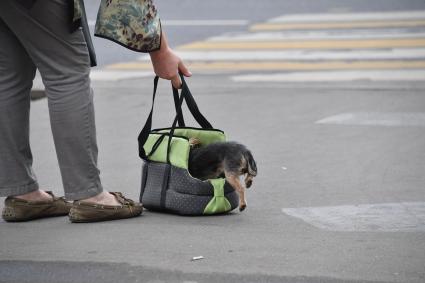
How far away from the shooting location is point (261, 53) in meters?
12.2

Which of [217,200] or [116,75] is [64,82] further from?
[116,75]

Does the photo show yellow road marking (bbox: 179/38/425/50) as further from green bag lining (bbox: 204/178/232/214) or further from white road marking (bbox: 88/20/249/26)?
green bag lining (bbox: 204/178/232/214)

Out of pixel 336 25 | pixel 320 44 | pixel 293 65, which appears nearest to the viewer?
pixel 293 65

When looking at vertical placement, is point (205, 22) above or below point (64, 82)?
below

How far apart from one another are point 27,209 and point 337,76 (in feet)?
18.6

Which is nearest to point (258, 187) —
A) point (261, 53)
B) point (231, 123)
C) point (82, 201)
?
point (82, 201)

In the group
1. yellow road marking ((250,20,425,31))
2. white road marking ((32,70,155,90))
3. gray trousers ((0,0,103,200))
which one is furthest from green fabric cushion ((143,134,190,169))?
yellow road marking ((250,20,425,31))

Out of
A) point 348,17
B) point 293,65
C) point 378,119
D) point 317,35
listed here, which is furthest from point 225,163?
point 348,17

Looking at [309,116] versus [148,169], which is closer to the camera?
[148,169]

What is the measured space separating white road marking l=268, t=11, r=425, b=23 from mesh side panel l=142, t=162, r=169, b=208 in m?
9.76

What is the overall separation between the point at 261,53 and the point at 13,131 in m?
7.23

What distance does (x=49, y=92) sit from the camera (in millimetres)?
4930

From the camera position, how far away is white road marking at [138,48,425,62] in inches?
458

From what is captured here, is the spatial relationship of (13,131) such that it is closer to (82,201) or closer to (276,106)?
(82,201)
